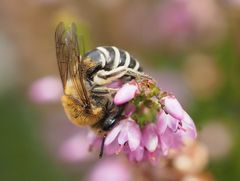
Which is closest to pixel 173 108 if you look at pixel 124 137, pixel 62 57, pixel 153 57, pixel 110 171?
pixel 124 137

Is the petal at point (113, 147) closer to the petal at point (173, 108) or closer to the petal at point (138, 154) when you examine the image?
the petal at point (138, 154)

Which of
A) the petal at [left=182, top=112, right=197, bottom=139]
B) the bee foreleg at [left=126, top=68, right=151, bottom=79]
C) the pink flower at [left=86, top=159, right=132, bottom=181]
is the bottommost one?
the pink flower at [left=86, top=159, right=132, bottom=181]

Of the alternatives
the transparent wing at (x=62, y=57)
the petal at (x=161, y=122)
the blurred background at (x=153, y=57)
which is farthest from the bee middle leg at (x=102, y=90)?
the blurred background at (x=153, y=57)

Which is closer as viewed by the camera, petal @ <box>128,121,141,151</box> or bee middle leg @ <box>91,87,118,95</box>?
petal @ <box>128,121,141,151</box>

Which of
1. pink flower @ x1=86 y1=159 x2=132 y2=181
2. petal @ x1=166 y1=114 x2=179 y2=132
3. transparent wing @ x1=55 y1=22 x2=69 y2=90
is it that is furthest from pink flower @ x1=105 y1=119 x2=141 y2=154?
pink flower @ x1=86 y1=159 x2=132 y2=181

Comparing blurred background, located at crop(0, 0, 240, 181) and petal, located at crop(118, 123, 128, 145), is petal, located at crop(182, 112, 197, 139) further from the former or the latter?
blurred background, located at crop(0, 0, 240, 181)

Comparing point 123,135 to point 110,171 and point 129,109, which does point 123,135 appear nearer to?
point 129,109

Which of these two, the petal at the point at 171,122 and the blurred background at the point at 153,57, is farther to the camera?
the blurred background at the point at 153,57
